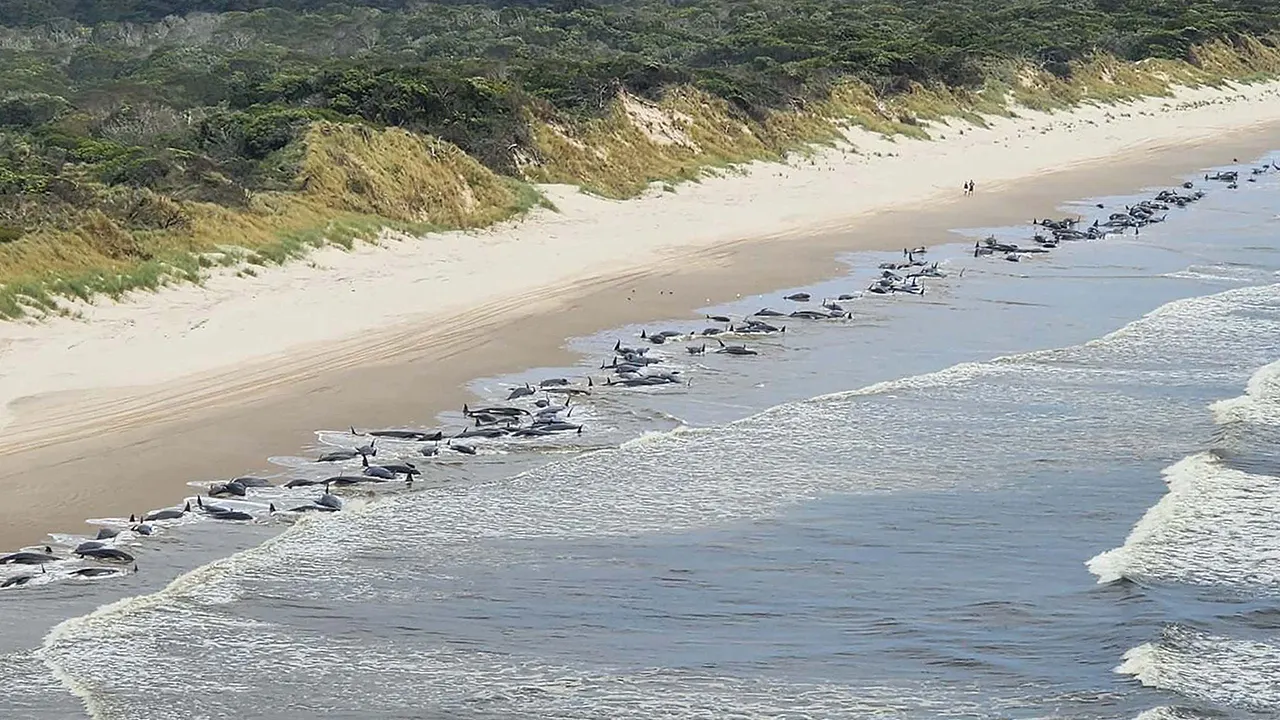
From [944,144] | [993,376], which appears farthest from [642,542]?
[944,144]

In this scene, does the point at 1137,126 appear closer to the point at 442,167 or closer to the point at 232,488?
the point at 442,167

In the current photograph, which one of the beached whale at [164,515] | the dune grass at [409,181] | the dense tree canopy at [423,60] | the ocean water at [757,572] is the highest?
the dense tree canopy at [423,60]

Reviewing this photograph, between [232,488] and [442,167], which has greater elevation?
[442,167]

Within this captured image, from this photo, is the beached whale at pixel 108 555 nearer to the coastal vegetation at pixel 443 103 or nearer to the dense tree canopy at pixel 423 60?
the coastal vegetation at pixel 443 103

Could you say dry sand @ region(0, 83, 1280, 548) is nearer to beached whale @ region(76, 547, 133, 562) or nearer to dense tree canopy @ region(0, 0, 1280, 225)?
beached whale @ region(76, 547, 133, 562)

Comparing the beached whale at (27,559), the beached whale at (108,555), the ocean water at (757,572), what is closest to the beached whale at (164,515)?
the ocean water at (757,572)

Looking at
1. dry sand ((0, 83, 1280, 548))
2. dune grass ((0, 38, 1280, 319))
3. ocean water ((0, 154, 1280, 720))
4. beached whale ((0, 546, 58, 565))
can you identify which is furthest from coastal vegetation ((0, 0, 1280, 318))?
beached whale ((0, 546, 58, 565))

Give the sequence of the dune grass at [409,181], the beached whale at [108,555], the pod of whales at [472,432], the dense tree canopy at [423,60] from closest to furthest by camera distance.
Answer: the beached whale at [108,555] < the pod of whales at [472,432] < the dune grass at [409,181] < the dense tree canopy at [423,60]
